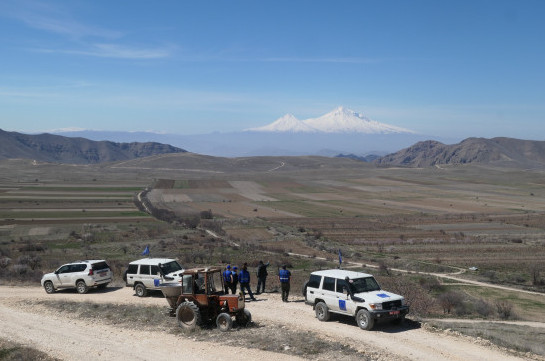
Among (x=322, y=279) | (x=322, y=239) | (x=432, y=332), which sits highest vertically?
(x=322, y=279)

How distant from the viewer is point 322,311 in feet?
64.8

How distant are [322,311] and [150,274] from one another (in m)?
8.89

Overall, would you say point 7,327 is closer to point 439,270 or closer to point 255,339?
point 255,339

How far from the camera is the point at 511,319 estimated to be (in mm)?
25922

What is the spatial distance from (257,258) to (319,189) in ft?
334

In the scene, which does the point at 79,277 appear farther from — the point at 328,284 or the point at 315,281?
the point at 328,284

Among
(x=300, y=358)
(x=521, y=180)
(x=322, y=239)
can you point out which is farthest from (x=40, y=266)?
(x=521, y=180)

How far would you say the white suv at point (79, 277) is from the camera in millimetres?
25797

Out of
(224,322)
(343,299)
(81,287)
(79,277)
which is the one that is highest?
(343,299)

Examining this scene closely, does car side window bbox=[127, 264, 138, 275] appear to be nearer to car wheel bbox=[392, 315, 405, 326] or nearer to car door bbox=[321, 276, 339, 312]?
car door bbox=[321, 276, 339, 312]

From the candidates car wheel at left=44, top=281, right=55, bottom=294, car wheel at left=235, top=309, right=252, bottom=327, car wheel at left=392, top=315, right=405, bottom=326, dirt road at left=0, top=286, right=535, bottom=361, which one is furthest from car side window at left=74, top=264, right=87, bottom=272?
car wheel at left=392, top=315, right=405, bottom=326

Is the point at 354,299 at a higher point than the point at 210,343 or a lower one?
higher

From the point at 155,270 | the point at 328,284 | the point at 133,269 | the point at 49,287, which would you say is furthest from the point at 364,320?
the point at 49,287

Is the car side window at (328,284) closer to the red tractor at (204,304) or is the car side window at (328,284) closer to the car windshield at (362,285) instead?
the car windshield at (362,285)
